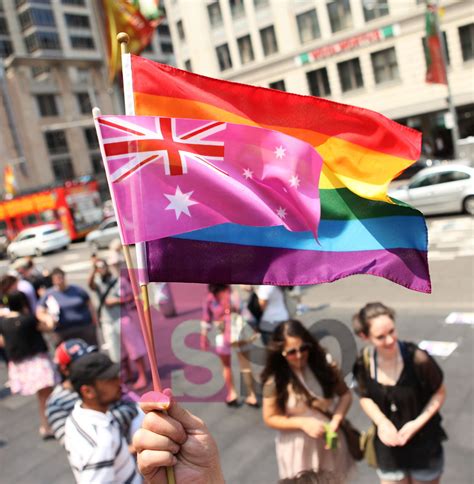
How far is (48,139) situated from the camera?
181 ft

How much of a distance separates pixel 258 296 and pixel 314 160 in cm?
345

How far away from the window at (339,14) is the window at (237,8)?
6095mm

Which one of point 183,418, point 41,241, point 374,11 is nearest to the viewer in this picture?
point 183,418

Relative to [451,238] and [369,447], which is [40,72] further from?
[369,447]

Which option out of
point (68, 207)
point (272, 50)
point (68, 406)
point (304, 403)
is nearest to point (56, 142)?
point (68, 207)

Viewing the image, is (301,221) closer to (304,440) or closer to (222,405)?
(304,440)

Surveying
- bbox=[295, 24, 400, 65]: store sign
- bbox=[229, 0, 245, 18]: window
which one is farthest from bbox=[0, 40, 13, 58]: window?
bbox=[295, 24, 400, 65]: store sign

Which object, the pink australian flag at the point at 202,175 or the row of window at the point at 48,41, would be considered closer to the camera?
the pink australian flag at the point at 202,175

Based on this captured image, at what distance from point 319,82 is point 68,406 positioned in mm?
31655

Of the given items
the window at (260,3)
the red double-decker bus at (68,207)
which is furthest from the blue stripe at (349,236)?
the window at (260,3)

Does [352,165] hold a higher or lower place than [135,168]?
lower

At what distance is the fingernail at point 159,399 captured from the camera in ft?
6.41

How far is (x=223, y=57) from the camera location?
3619cm

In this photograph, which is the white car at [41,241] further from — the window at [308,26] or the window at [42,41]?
the window at [42,41]
